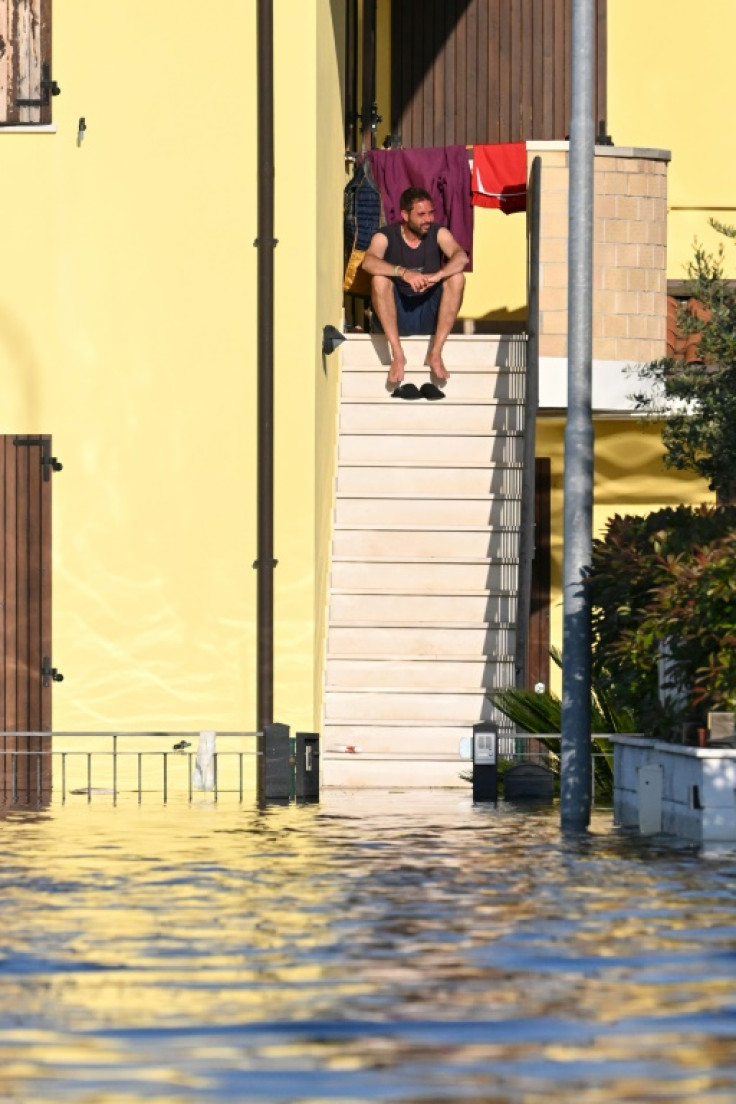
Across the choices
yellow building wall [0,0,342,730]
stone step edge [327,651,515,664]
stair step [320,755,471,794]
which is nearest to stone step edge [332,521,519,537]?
stone step edge [327,651,515,664]

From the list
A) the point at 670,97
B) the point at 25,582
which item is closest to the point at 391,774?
the point at 25,582

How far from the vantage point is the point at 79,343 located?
2433 centimetres

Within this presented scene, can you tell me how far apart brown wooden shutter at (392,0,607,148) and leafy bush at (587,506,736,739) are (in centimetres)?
1344

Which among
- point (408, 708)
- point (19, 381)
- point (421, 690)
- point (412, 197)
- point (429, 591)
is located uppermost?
point (412, 197)

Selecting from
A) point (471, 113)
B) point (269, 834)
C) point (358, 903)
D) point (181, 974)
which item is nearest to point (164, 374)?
point (269, 834)

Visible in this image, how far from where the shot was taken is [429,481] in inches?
1057

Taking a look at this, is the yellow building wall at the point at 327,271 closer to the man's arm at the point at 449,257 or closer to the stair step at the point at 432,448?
the stair step at the point at 432,448

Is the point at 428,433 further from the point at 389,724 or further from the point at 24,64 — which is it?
the point at 24,64

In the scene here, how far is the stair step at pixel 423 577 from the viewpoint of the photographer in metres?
25.9

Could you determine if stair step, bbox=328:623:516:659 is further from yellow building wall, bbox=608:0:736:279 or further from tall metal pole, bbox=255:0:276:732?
yellow building wall, bbox=608:0:736:279

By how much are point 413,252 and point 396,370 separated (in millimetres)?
1652

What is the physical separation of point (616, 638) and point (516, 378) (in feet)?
27.8

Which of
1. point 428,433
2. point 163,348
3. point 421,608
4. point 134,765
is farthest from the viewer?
point 428,433

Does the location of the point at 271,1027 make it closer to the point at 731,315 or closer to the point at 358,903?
the point at 358,903
